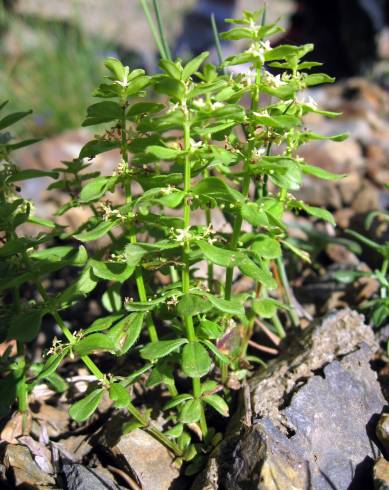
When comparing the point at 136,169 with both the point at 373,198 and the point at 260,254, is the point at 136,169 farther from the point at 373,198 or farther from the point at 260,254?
the point at 373,198

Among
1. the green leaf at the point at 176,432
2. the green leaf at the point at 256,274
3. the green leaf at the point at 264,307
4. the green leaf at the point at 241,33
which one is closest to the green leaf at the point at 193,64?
the green leaf at the point at 241,33

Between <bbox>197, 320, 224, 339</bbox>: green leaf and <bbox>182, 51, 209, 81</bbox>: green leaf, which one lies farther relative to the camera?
<bbox>197, 320, 224, 339</bbox>: green leaf

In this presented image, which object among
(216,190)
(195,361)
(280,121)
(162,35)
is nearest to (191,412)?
(195,361)

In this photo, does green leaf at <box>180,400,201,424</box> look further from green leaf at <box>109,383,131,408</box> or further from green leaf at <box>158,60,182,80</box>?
green leaf at <box>158,60,182,80</box>

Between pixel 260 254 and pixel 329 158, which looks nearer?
pixel 260 254

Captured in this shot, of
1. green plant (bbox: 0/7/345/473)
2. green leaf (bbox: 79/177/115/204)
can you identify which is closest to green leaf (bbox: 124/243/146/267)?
green plant (bbox: 0/7/345/473)

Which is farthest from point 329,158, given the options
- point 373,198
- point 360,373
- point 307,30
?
point 307,30
